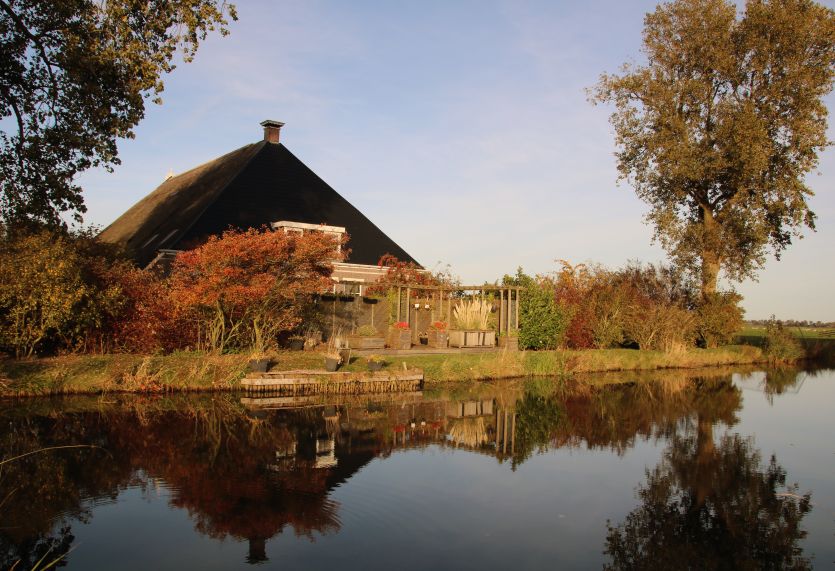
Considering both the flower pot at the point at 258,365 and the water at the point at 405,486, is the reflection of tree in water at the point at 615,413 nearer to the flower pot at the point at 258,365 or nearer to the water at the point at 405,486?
the water at the point at 405,486

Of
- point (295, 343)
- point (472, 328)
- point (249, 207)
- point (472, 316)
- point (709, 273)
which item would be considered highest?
point (249, 207)

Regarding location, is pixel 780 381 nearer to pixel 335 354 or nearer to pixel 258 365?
pixel 335 354

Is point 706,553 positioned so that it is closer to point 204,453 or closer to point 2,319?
point 204,453

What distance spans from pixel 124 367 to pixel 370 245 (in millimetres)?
14358

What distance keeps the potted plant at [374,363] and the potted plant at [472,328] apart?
497 cm

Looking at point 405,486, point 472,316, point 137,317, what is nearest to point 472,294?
point 472,316

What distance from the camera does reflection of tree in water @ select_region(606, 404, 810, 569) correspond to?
680 cm

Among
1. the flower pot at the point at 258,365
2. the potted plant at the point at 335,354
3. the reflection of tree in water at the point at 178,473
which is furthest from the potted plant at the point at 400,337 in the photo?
the reflection of tree in water at the point at 178,473

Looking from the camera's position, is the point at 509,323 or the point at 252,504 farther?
the point at 509,323

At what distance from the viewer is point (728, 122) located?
2744 centimetres

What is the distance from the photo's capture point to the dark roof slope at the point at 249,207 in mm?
25797

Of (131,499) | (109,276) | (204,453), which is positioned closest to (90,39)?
(109,276)

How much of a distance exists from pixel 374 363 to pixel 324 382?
1.60 metres

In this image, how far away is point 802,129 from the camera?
26.7m
